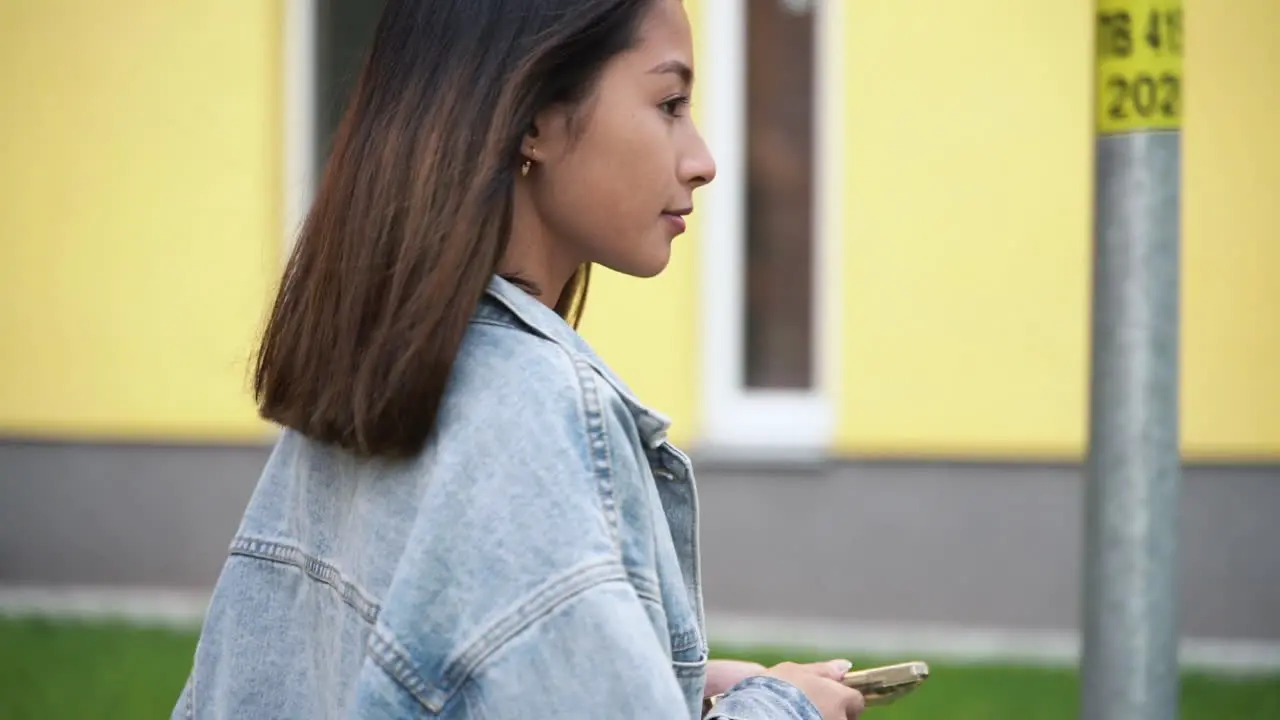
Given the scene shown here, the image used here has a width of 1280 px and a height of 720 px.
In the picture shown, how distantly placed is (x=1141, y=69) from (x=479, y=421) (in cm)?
158

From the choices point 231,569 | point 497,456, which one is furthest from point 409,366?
point 231,569

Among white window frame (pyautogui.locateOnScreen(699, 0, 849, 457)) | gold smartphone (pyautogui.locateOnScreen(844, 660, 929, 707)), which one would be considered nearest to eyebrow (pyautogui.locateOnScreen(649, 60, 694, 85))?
gold smartphone (pyautogui.locateOnScreen(844, 660, 929, 707))

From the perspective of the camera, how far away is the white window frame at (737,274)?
7.14 metres

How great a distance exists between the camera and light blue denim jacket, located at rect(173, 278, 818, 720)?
1.24 m

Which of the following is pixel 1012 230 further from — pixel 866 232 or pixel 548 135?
pixel 548 135

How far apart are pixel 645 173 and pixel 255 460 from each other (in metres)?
6.28

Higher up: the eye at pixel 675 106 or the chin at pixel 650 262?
the eye at pixel 675 106

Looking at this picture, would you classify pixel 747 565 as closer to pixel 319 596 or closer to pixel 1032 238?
pixel 1032 238

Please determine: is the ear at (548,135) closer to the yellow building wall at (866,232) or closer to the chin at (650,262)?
the chin at (650,262)

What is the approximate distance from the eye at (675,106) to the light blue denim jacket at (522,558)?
0.21 meters

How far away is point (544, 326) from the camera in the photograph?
1369 millimetres

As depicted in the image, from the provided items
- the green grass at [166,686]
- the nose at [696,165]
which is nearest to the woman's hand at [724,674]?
the nose at [696,165]

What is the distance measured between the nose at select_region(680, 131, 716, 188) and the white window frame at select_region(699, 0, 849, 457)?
5.60 metres

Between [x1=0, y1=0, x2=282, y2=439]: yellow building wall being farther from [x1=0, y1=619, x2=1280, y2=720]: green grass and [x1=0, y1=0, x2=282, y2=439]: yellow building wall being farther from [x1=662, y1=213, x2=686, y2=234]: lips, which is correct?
[x1=662, y1=213, x2=686, y2=234]: lips
